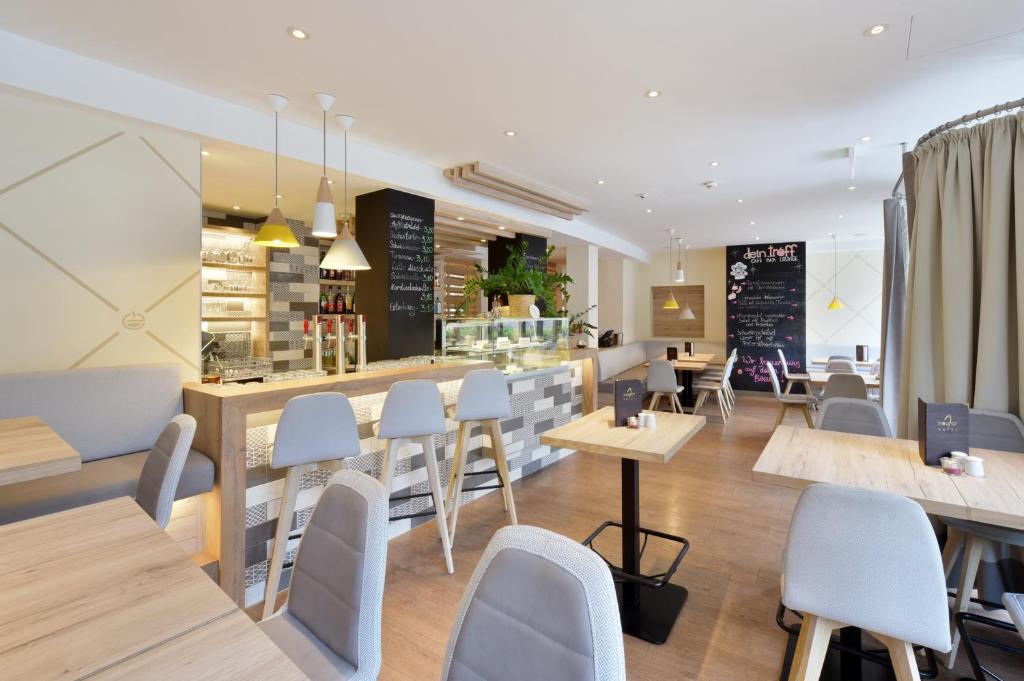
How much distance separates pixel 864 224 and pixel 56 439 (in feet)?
31.1

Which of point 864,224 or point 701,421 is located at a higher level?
point 864,224

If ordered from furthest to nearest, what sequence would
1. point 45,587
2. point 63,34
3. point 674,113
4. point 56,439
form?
point 674,113 < point 63,34 < point 56,439 < point 45,587

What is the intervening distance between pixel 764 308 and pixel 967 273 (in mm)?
7303

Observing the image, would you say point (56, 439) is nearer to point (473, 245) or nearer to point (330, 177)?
point (330, 177)

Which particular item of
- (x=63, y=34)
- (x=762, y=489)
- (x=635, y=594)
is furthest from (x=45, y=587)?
(x=762, y=489)

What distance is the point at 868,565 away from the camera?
1.38 metres

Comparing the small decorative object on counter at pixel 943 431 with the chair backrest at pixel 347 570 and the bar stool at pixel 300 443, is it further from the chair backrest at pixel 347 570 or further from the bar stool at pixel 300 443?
the bar stool at pixel 300 443

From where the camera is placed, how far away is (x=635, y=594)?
254 centimetres

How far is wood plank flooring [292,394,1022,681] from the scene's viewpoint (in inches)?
84.4

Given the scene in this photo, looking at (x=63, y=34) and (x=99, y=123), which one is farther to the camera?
(x=99, y=123)

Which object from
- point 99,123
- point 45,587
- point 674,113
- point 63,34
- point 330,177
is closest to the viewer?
point 45,587

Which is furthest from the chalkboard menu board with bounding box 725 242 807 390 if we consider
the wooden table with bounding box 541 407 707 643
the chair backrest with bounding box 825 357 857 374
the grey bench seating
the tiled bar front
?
the grey bench seating

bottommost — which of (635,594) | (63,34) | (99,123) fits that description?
(635,594)

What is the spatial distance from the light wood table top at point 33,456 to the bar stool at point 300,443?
0.77 meters
